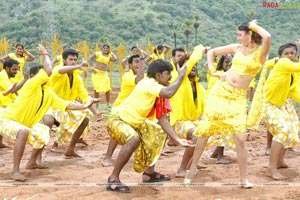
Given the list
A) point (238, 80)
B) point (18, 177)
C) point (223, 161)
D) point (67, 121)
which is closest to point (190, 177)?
point (238, 80)

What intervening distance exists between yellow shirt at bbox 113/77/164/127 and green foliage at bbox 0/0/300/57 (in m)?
37.2

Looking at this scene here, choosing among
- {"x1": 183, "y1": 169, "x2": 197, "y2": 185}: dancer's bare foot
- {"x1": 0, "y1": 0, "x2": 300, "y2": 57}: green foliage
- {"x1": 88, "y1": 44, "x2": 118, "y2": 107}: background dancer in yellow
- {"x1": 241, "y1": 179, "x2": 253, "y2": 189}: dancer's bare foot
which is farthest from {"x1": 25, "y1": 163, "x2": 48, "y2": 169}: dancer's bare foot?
{"x1": 0, "y1": 0, "x2": 300, "y2": 57}: green foliage

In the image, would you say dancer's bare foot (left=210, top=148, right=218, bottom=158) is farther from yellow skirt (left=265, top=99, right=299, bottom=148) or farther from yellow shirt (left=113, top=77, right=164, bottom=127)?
yellow shirt (left=113, top=77, right=164, bottom=127)

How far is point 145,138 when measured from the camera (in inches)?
229

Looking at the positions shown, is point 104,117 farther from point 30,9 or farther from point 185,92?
point 30,9

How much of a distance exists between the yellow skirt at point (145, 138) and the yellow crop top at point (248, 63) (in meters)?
1.17

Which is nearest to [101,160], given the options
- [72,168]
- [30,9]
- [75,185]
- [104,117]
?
[72,168]

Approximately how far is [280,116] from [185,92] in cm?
130

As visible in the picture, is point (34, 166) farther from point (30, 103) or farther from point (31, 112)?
point (30, 103)

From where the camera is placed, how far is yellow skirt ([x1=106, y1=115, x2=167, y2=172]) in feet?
18.7

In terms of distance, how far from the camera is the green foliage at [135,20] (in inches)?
1849

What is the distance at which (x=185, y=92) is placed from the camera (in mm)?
6715

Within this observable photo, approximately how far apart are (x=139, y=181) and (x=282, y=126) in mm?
1986

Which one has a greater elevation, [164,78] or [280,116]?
[164,78]
